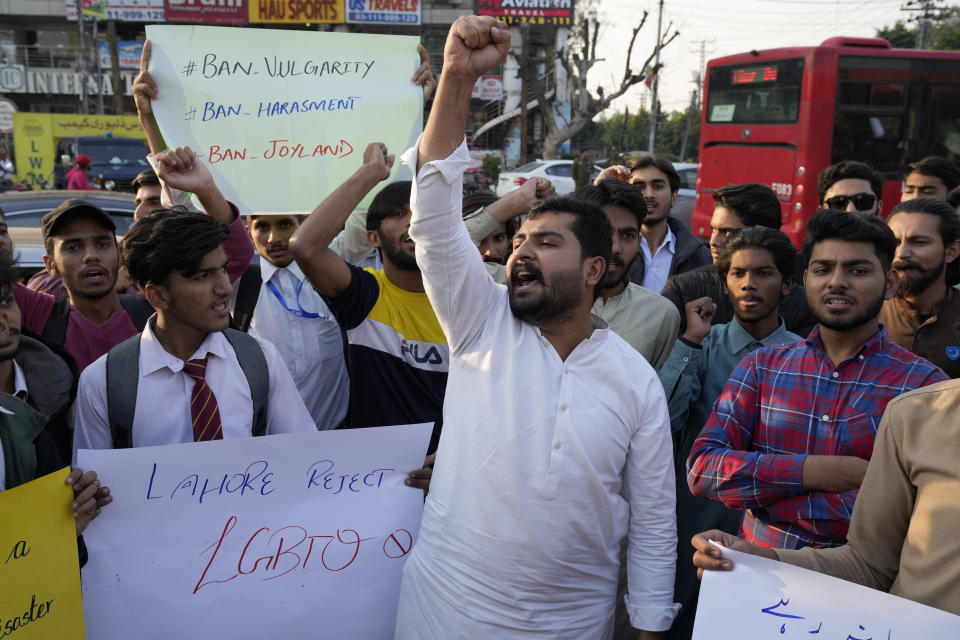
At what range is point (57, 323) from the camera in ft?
10.2

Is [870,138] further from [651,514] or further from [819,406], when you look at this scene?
[651,514]

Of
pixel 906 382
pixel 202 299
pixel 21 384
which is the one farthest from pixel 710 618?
pixel 21 384

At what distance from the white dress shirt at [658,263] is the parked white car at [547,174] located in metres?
17.1

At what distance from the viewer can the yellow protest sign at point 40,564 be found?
212 cm

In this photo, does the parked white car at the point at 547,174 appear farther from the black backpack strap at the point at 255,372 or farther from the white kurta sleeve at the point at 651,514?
the white kurta sleeve at the point at 651,514

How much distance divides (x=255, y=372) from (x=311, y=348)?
33.6 inches

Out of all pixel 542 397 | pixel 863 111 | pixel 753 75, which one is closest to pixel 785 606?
pixel 542 397

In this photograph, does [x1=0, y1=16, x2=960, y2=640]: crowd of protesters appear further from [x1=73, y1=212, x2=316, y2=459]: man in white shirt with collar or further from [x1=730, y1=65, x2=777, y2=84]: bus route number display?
[x1=730, y1=65, x2=777, y2=84]: bus route number display

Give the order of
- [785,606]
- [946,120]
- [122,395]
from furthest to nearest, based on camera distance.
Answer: [946,120], [122,395], [785,606]

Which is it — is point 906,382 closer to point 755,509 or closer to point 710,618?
point 755,509

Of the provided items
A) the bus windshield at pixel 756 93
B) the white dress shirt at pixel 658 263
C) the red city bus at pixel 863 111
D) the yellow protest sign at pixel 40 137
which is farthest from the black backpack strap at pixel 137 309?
the yellow protest sign at pixel 40 137

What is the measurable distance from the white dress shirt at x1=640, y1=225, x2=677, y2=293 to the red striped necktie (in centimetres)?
302

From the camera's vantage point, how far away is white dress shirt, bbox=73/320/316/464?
95.9 inches

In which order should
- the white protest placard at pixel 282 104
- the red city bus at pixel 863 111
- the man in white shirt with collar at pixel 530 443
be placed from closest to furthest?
the man in white shirt with collar at pixel 530 443 < the white protest placard at pixel 282 104 < the red city bus at pixel 863 111
